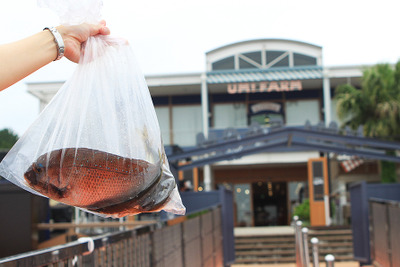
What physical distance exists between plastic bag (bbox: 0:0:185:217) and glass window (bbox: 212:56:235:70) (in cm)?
2356

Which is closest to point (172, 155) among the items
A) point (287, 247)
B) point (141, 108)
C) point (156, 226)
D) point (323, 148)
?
point (323, 148)

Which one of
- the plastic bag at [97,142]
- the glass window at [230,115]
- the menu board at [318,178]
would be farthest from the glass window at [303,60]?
the plastic bag at [97,142]

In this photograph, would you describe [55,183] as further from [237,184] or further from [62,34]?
[237,184]

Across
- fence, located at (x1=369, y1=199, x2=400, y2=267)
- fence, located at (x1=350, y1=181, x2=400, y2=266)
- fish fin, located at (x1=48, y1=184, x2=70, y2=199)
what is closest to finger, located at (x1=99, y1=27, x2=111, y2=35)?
fish fin, located at (x1=48, y1=184, x2=70, y2=199)

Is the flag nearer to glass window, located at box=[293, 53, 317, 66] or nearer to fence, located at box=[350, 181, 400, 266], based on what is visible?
glass window, located at box=[293, 53, 317, 66]

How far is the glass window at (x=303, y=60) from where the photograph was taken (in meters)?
24.8

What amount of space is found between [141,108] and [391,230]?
23.1 feet

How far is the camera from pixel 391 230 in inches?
303

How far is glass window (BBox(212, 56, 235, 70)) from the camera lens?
2491 centimetres

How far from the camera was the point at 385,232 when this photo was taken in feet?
27.3

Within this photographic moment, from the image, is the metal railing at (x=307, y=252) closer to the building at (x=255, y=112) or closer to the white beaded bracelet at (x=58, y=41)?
the white beaded bracelet at (x=58, y=41)

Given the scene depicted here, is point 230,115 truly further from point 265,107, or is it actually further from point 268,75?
point 268,75

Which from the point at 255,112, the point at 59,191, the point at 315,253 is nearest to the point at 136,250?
the point at 59,191

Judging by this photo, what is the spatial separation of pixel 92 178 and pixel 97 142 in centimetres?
11
